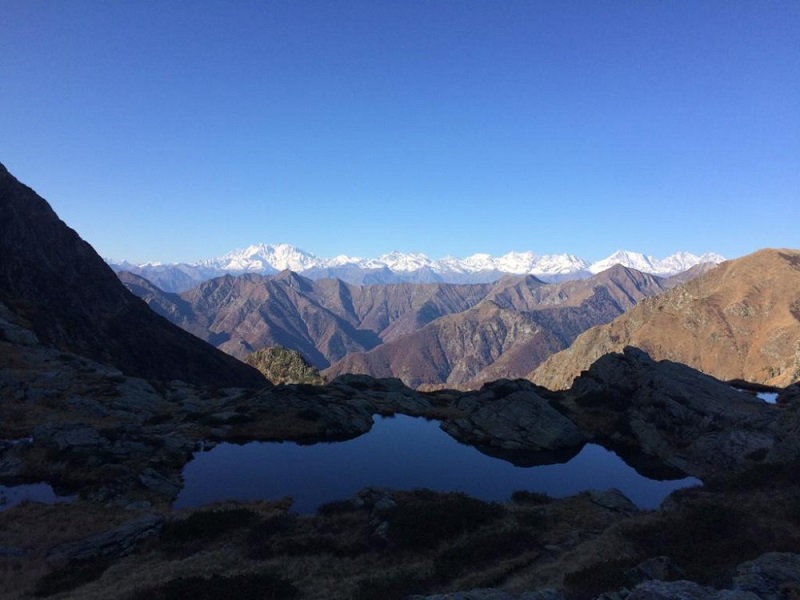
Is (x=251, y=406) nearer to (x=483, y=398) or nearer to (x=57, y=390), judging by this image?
(x=57, y=390)

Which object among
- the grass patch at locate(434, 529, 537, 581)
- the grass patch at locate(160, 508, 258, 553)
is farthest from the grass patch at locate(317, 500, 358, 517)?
the grass patch at locate(434, 529, 537, 581)

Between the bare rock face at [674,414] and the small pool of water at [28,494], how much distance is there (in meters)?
56.4

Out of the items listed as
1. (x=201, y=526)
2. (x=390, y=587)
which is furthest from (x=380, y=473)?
(x=390, y=587)

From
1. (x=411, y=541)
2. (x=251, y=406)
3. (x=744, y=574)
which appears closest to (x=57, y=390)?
(x=251, y=406)

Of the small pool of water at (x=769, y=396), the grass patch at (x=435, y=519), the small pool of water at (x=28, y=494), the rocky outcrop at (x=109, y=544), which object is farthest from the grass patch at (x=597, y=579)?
the small pool of water at (x=769, y=396)

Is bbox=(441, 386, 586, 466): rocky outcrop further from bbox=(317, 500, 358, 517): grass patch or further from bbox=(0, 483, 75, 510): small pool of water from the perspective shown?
bbox=(0, 483, 75, 510): small pool of water

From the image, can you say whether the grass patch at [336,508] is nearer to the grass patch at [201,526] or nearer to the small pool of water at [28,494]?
the grass patch at [201,526]

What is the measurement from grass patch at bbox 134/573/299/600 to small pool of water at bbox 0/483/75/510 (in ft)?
66.0

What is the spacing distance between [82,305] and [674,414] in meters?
176

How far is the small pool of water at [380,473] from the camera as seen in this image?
1474 inches

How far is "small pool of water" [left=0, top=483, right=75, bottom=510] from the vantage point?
32.8m

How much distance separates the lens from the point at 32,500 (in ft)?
108

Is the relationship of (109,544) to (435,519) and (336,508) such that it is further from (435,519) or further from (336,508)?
(435,519)

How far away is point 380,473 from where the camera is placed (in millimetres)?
42094
